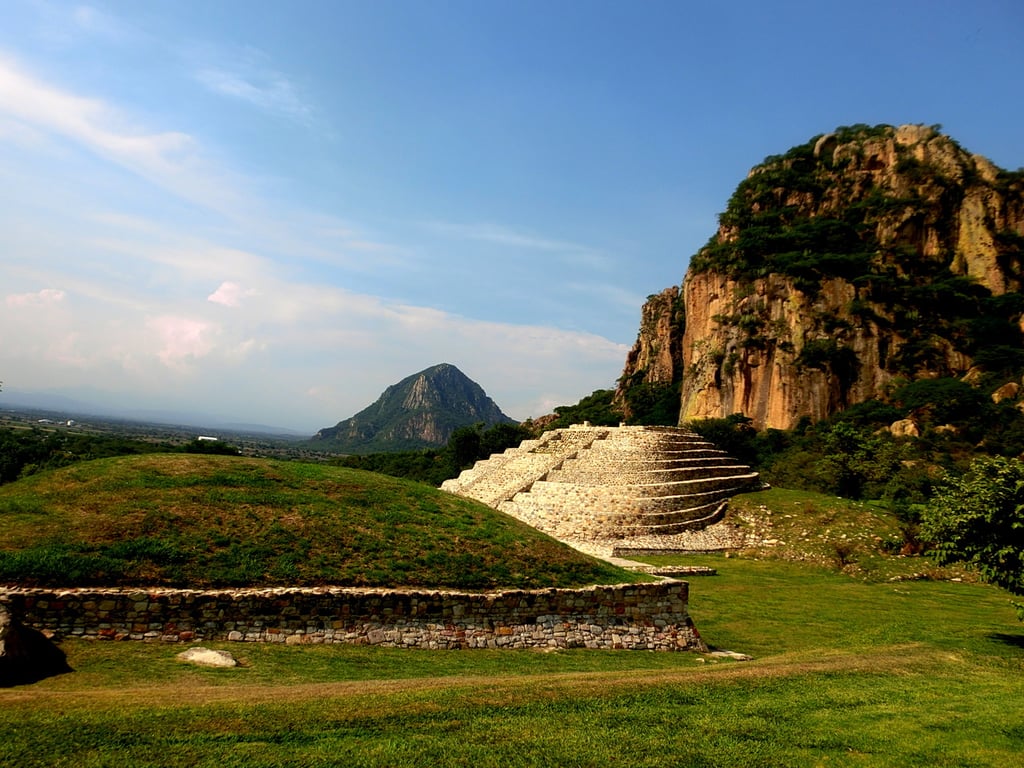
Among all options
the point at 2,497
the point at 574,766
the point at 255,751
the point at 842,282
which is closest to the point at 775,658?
the point at 574,766

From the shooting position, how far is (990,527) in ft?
42.7

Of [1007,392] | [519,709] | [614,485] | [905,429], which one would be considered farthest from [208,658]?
[1007,392]

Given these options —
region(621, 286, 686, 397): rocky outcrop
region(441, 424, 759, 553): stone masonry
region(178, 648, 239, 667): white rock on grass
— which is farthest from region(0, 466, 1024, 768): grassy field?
region(621, 286, 686, 397): rocky outcrop

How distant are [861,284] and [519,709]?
7391 centimetres

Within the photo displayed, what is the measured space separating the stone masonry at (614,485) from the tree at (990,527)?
14052 millimetres

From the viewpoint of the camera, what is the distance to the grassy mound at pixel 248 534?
11.2 meters

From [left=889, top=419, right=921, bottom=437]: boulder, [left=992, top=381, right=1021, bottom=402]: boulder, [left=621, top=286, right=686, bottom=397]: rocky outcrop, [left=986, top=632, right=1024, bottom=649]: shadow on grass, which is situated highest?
[left=621, top=286, right=686, bottom=397]: rocky outcrop

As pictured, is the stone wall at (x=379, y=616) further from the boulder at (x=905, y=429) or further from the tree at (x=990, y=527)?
the boulder at (x=905, y=429)

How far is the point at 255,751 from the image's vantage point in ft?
19.5

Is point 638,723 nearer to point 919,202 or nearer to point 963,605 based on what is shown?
point 963,605

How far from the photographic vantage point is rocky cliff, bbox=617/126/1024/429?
62969 millimetres

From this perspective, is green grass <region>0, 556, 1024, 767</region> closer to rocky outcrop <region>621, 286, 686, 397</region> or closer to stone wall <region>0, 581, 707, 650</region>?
stone wall <region>0, 581, 707, 650</region>

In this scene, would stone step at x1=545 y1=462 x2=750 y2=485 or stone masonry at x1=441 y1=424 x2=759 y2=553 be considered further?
stone step at x1=545 y1=462 x2=750 y2=485

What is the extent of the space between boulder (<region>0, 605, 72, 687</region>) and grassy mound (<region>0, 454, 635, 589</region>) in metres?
2.03
